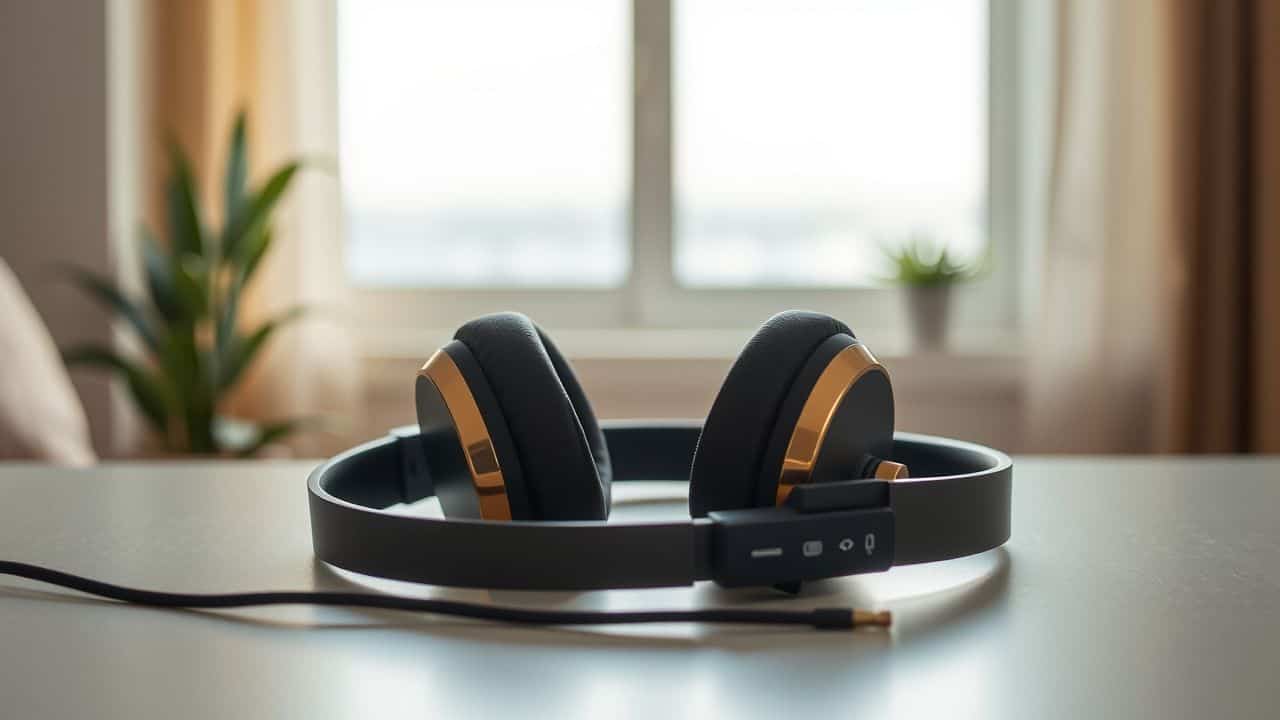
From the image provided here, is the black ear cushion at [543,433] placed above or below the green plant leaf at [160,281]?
below

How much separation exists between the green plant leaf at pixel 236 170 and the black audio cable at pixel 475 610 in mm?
2056

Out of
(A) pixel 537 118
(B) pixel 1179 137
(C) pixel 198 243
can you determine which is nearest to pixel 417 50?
(A) pixel 537 118

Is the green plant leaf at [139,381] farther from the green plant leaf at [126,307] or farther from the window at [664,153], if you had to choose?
the window at [664,153]

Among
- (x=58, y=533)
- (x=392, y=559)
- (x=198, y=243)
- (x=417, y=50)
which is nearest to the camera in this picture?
(x=392, y=559)

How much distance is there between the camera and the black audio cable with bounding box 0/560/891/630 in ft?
1.57

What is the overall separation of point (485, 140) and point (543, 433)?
2.61 m

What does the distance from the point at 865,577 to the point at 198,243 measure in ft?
7.11

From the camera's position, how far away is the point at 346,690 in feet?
1.34

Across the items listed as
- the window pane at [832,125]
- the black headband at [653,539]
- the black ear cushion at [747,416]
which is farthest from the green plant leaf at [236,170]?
the black ear cushion at [747,416]

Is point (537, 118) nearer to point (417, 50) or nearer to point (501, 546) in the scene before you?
point (417, 50)

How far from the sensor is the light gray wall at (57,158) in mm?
Result: 2678

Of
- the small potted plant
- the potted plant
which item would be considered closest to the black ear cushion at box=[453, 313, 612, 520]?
the potted plant

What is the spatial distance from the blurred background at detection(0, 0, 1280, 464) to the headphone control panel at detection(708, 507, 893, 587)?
212cm

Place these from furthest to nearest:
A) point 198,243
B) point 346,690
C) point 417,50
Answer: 1. point 417,50
2. point 198,243
3. point 346,690
